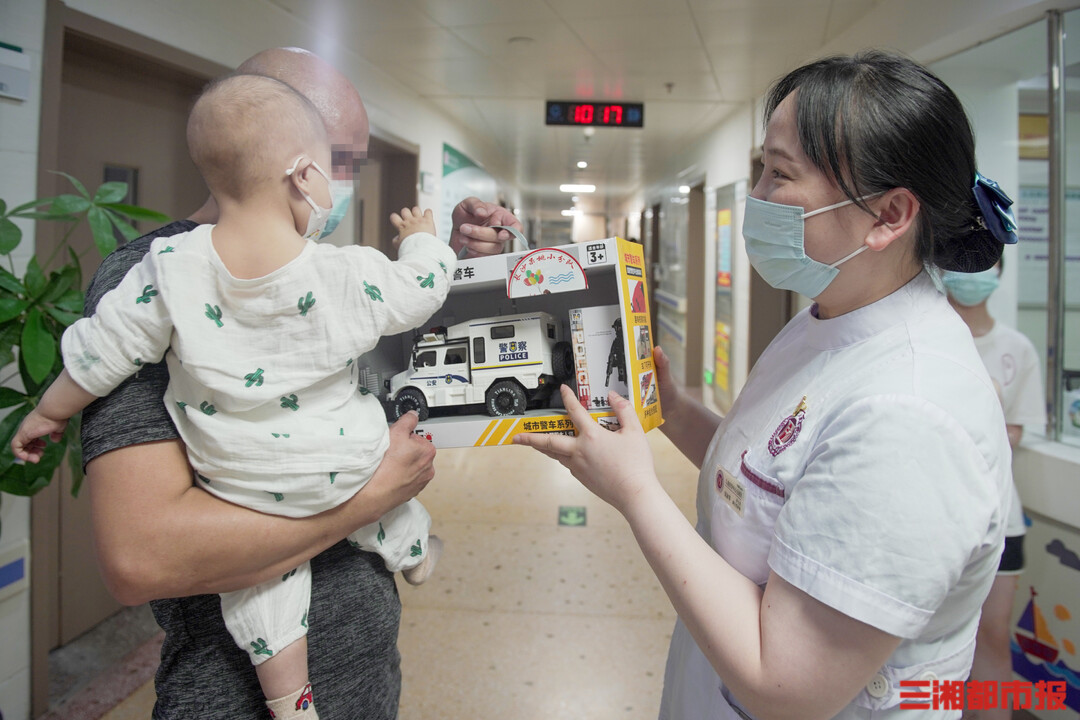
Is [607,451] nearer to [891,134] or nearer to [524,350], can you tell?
[524,350]

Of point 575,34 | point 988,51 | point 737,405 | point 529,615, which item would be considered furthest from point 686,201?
point 737,405

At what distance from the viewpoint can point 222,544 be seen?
2.40 feet

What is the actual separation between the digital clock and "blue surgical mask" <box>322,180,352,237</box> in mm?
4309

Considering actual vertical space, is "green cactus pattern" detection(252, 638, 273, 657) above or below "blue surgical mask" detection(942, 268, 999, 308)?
below

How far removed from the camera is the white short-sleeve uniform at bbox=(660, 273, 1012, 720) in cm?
62

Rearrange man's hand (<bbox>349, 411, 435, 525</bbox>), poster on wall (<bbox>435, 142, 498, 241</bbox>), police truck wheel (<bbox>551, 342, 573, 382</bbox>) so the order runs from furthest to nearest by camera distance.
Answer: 1. poster on wall (<bbox>435, 142, 498, 241</bbox>)
2. police truck wheel (<bbox>551, 342, 573, 382</bbox>)
3. man's hand (<bbox>349, 411, 435, 525</bbox>)

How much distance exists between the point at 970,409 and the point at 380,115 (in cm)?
424

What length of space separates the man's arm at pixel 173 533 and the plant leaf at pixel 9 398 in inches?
35.5

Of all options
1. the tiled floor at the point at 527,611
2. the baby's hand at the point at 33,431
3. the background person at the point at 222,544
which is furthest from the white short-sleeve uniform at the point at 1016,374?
the baby's hand at the point at 33,431

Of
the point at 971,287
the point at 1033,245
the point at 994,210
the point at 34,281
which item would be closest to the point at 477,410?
the point at 994,210

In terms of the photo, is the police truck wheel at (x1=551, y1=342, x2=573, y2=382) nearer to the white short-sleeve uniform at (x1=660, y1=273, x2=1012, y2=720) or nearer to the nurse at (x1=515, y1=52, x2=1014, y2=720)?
the nurse at (x1=515, y1=52, x2=1014, y2=720)

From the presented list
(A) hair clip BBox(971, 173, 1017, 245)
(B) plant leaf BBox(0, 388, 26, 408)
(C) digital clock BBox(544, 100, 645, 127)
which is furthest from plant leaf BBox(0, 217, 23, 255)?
(C) digital clock BBox(544, 100, 645, 127)

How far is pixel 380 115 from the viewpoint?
4.23 meters

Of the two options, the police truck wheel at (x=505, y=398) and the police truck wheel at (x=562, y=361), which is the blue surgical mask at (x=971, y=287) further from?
the police truck wheel at (x=505, y=398)
